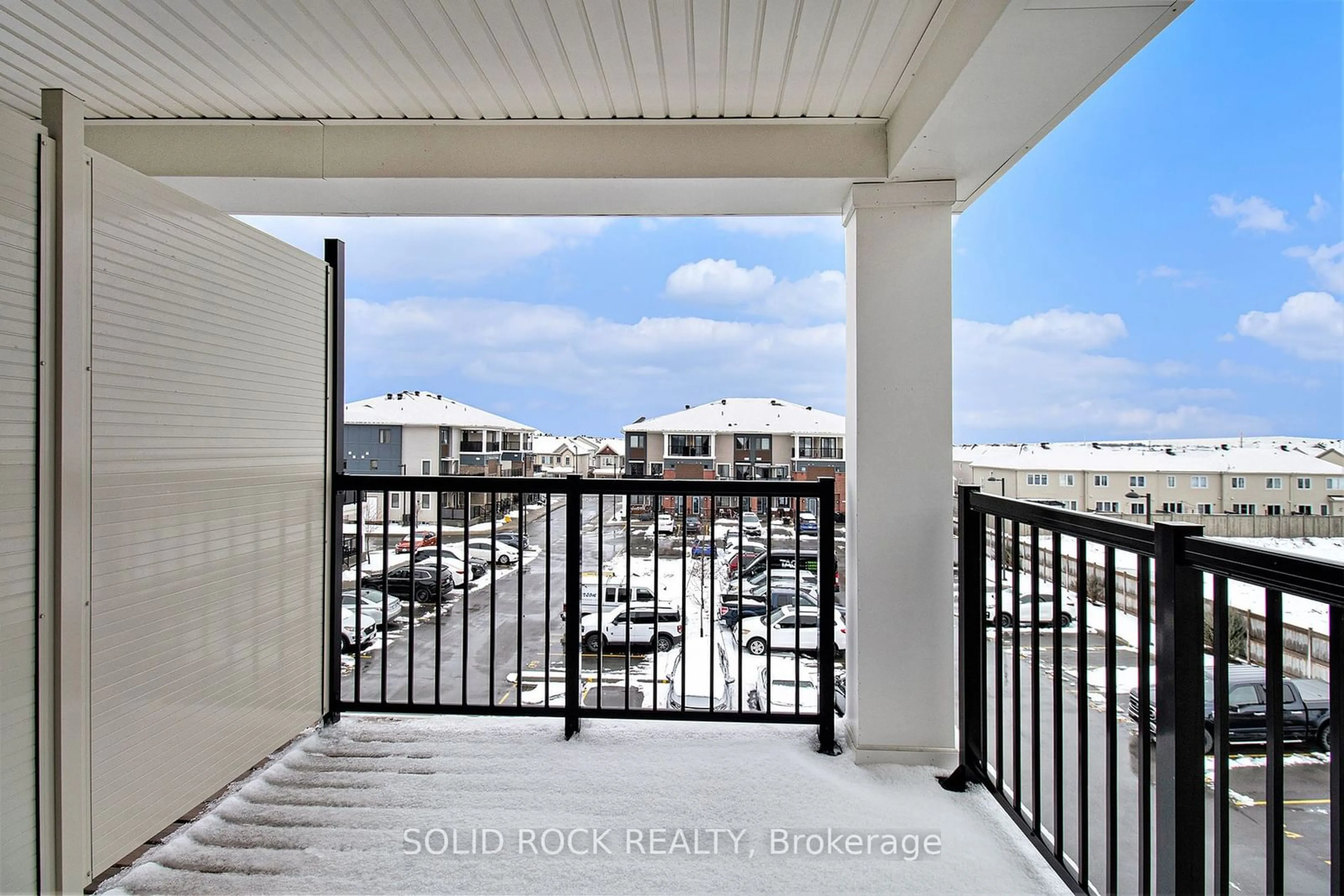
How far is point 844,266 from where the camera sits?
88.1 inches

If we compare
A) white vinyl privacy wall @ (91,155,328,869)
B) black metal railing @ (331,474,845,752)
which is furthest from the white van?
white vinyl privacy wall @ (91,155,328,869)

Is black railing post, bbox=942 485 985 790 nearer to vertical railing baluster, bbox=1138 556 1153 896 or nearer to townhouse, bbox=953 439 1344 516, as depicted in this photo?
townhouse, bbox=953 439 1344 516

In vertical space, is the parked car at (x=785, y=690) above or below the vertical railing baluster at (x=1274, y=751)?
below

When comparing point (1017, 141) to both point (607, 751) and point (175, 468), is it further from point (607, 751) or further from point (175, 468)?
point (175, 468)

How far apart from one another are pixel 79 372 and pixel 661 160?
1.73 meters

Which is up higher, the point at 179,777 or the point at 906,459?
the point at 906,459

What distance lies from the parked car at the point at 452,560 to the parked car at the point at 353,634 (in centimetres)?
32

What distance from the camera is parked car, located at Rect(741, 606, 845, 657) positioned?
2168mm

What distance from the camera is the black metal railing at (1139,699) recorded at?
2.79ft

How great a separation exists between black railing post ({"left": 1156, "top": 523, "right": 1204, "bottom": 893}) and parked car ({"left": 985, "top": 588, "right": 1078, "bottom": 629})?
30 centimetres

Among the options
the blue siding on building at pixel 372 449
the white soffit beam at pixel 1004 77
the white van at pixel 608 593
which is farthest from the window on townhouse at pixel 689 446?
the white soffit beam at pixel 1004 77

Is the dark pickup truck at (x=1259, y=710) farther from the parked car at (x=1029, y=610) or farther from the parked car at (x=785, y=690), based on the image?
the parked car at (x=785, y=690)

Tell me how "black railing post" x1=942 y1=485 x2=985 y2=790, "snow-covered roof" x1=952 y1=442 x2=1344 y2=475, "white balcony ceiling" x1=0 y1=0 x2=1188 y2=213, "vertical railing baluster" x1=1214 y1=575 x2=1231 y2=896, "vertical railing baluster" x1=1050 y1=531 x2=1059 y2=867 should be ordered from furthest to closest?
1. "black railing post" x1=942 y1=485 x2=985 y2=790
2. "white balcony ceiling" x1=0 y1=0 x2=1188 y2=213
3. "vertical railing baluster" x1=1050 y1=531 x2=1059 y2=867
4. "snow-covered roof" x1=952 y1=442 x2=1344 y2=475
5. "vertical railing baluster" x1=1214 y1=575 x2=1231 y2=896

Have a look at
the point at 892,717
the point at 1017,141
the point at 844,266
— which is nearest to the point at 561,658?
the point at 892,717
